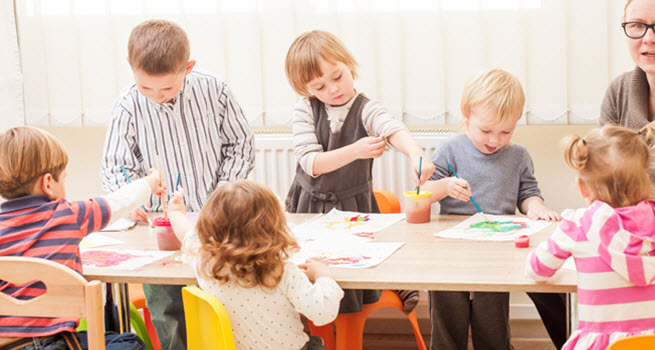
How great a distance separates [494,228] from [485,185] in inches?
14.1

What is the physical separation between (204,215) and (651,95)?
4.80 feet

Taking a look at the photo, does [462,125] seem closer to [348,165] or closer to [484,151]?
[484,151]

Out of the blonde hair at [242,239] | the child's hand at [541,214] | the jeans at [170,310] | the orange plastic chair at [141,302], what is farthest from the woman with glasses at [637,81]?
the orange plastic chair at [141,302]

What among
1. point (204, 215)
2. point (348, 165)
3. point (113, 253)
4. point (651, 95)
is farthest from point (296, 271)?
point (651, 95)

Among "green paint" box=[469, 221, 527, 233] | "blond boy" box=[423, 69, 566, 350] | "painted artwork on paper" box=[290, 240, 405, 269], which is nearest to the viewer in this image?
"painted artwork on paper" box=[290, 240, 405, 269]

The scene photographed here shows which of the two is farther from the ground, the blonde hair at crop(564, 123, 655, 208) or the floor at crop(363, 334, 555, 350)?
the blonde hair at crop(564, 123, 655, 208)

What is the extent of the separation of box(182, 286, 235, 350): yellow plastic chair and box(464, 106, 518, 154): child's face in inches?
44.2

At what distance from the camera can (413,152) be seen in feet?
6.81

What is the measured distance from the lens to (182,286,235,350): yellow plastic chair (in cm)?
139

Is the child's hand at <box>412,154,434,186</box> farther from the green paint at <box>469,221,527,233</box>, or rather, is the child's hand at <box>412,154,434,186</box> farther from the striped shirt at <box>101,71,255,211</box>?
the striped shirt at <box>101,71,255,211</box>

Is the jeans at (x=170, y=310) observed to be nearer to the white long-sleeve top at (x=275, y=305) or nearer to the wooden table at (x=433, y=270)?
the wooden table at (x=433, y=270)

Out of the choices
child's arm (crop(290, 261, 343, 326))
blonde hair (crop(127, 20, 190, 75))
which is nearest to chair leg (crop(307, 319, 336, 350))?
child's arm (crop(290, 261, 343, 326))

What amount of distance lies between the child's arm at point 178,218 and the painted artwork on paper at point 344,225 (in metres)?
0.32

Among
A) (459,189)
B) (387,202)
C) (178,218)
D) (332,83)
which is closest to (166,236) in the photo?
(178,218)
